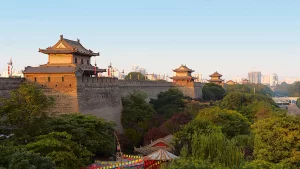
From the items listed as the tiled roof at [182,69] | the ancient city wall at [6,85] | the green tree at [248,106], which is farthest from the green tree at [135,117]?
the tiled roof at [182,69]

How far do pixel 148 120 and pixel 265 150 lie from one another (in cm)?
1042

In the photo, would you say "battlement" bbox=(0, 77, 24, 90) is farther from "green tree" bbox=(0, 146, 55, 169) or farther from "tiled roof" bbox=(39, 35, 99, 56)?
"green tree" bbox=(0, 146, 55, 169)

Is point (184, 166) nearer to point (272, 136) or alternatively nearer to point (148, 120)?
point (272, 136)

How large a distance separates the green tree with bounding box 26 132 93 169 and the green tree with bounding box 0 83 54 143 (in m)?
0.85

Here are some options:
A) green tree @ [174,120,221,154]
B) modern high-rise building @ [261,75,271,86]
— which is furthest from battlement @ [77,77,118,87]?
modern high-rise building @ [261,75,271,86]

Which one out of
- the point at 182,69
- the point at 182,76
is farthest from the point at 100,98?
the point at 182,69

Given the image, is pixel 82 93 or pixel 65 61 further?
pixel 65 61

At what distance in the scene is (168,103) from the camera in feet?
91.7

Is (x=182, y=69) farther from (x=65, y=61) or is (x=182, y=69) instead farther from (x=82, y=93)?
(x=82, y=93)

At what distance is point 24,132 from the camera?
1184 centimetres

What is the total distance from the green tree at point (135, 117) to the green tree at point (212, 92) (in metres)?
16.4

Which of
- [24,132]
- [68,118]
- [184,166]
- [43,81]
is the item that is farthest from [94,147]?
[184,166]

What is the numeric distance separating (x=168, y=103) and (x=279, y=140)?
1690cm

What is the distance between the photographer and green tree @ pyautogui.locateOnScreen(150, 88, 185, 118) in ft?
84.7
